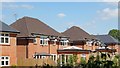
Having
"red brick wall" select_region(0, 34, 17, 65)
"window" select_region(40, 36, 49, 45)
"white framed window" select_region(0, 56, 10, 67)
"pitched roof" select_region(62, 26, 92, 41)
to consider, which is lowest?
"white framed window" select_region(0, 56, 10, 67)

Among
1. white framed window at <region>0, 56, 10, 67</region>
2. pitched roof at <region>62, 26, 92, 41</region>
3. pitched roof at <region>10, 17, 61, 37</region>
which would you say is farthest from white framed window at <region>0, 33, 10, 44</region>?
pitched roof at <region>62, 26, 92, 41</region>

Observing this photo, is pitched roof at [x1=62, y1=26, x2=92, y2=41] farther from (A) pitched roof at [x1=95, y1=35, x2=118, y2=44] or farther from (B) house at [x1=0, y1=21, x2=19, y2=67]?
(B) house at [x1=0, y1=21, x2=19, y2=67]

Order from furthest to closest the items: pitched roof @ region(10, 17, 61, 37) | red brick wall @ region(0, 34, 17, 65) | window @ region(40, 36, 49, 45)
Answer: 1. window @ region(40, 36, 49, 45)
2. pitched roof @ region(10, 17, 61, 37)
3. red brick wall @ region(0, 34, 17, 65)

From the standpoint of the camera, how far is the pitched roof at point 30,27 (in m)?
41.9

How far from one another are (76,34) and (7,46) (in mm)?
27020

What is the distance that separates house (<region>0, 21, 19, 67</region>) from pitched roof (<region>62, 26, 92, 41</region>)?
24196 mm

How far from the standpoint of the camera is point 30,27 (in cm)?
4378

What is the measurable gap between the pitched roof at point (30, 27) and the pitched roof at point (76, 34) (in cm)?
942

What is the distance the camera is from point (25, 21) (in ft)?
149

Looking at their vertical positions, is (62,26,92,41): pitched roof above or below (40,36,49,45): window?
above

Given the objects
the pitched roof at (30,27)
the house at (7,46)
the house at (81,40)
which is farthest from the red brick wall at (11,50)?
the house at (81,40)

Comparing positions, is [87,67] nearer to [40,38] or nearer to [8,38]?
[8,38]

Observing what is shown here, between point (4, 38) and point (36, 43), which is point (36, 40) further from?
point (4, 38)

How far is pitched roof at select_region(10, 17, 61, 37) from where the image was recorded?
41875mm
